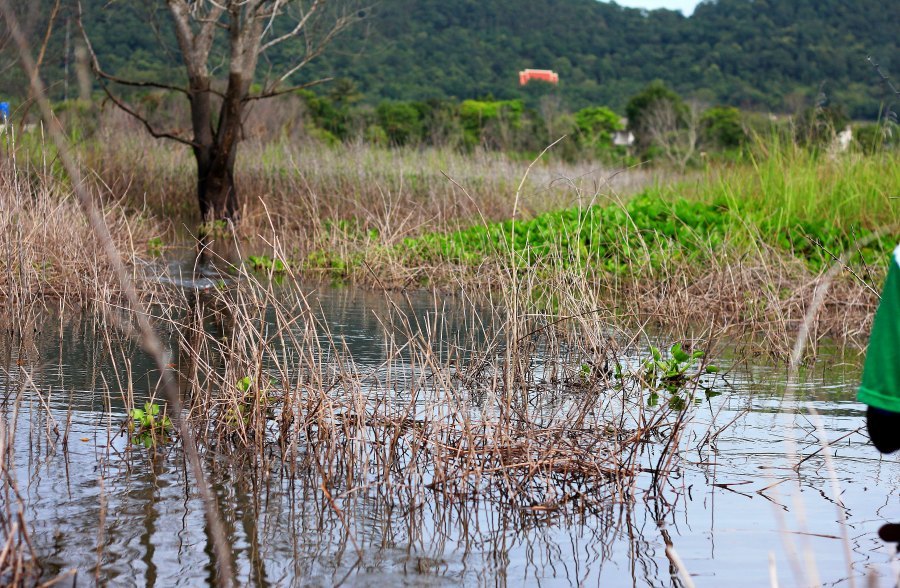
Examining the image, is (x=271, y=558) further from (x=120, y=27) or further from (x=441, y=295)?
(x=120, y=27)

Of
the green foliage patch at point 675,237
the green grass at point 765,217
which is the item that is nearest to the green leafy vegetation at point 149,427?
the green foliage patch at point 675,237

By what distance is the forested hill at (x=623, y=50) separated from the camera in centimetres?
4597

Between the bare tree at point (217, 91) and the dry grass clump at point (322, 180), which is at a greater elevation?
the bare tree at point (217, 91)

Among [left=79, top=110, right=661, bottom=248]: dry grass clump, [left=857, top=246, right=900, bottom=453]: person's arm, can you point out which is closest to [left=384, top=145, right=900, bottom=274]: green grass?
[left=79, top=110, right=661, bottom=248]: dry grass clump

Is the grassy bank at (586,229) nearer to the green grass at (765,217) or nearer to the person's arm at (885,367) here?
the green grass at (765,217)

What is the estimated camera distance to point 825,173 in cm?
1088

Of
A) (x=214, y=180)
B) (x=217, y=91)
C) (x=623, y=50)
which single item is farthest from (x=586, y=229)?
(x=623, y=50)

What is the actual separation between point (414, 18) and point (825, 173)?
47895 millimetres

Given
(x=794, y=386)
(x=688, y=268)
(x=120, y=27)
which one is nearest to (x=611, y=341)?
(x=794, y=386)

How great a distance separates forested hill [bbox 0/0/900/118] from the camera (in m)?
46.0

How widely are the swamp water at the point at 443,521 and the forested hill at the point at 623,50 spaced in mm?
37025

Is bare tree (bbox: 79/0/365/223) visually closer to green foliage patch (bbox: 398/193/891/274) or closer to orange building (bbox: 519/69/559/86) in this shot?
green foliage patch (bbox: 398/193/891/274)

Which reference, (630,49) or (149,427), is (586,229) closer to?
(149,427)

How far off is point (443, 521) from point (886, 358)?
2081 mm
